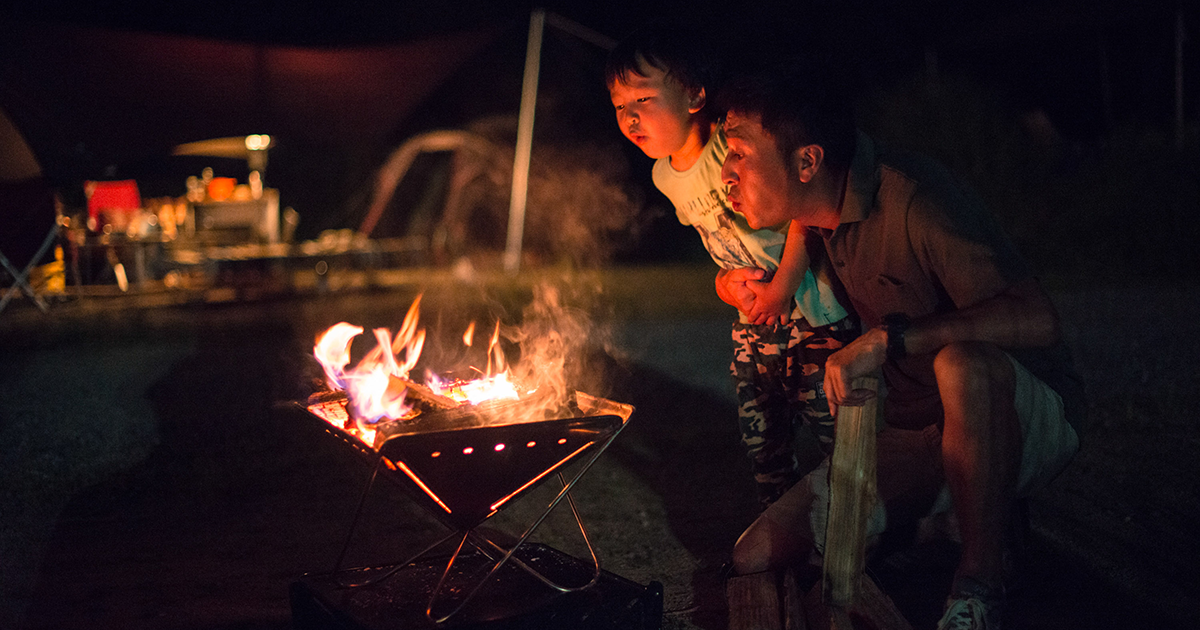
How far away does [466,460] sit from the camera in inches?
79.5

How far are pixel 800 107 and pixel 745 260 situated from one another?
0.73m

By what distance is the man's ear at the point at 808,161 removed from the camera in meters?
2.28

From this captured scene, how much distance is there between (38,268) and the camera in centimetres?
939

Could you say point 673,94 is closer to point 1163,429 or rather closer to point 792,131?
point 792,131

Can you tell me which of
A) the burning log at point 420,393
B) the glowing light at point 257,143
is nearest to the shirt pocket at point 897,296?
the burning log at point 420,393

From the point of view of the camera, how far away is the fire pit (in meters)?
2.00

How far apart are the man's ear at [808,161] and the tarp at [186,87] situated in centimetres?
835

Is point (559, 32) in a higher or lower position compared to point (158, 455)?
higher

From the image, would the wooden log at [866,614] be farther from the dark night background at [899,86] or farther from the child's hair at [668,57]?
the dark night background at [899,86]

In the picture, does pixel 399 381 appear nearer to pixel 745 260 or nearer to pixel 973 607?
pixel 745 260

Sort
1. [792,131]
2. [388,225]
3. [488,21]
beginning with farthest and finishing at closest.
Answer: [388,225] → [488,21] → [792,131]

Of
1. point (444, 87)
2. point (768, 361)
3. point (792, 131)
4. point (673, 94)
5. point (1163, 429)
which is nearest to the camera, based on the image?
point (792, 131)

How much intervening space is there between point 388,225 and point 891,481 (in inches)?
438

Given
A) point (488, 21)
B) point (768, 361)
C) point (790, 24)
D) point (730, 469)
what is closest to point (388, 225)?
point (488, 21)
